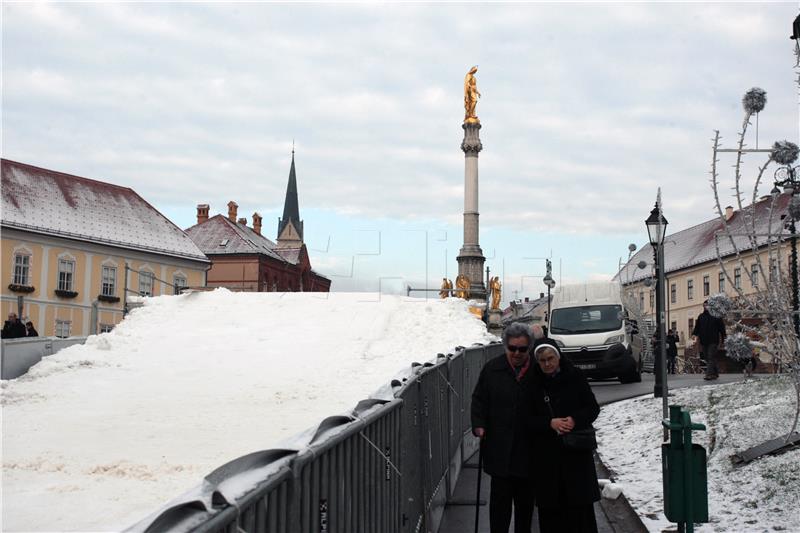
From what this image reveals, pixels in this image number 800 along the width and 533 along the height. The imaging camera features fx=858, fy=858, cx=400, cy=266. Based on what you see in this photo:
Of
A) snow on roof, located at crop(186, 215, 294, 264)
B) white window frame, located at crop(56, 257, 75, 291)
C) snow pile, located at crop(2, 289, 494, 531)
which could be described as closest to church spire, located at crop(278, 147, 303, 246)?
snow on roof, located at crop(186, 215, 294, 264)

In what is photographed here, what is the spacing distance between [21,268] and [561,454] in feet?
168

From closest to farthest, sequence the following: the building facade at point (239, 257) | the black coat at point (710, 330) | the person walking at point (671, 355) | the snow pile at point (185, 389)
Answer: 1. the snow pile at point (185, 389)
2. the black coat at point (710, 330)
3. the person walking at point (671, 355)
4. the building facade at point (239, 257)

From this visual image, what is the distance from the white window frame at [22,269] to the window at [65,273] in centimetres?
233

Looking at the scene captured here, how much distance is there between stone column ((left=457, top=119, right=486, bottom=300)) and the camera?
5022 cm

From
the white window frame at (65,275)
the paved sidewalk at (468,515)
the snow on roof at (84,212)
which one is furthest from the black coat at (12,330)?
the white window frame at (65,275)

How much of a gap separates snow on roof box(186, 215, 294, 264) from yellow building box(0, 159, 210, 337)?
14917 millimetres

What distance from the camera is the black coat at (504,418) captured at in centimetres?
670

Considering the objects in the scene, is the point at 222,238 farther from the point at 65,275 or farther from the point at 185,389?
the point at 185,389

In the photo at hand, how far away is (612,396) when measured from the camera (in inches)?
792

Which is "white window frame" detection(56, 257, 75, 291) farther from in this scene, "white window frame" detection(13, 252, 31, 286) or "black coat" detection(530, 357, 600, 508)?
"black coat" detection(530, 357, 600, 508)

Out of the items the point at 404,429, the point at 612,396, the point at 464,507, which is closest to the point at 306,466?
the point at 404,429

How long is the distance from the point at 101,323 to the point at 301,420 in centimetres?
4283

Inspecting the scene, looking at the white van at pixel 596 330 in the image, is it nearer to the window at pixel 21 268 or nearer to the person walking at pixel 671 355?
the person walking at pixel 671 355

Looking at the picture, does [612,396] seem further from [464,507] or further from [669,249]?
[669,249]
